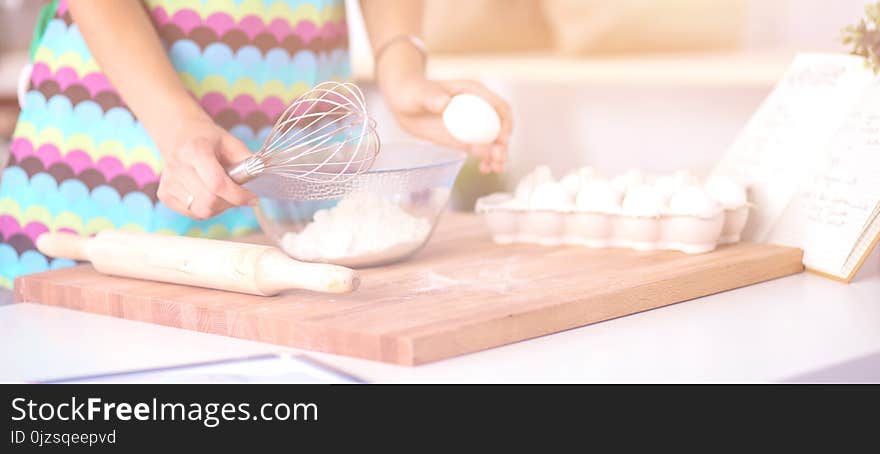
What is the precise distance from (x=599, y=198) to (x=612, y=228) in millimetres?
31

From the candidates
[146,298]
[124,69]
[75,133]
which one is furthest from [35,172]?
[146,298]

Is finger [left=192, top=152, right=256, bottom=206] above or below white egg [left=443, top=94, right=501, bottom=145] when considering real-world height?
below

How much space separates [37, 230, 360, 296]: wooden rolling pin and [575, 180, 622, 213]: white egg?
1.07 ft

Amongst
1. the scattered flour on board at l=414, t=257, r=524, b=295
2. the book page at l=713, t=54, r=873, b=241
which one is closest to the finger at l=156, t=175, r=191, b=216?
the scattered flour on board at l=414, t=257, r=524, b=295

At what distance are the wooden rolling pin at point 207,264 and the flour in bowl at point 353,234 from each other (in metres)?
0.10

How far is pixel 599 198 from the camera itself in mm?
1032

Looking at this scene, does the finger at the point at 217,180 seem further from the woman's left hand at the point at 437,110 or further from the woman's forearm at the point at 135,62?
the woman's left hand at the point at 437,110

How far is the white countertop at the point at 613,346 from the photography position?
677mm

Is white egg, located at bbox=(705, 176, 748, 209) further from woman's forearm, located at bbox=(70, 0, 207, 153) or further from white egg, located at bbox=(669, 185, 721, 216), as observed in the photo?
woman's forearm, located at bbox=(70, 0, 207, 153)

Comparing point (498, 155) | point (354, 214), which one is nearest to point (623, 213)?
point (498, 155)

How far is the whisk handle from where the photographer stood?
34.6 inches

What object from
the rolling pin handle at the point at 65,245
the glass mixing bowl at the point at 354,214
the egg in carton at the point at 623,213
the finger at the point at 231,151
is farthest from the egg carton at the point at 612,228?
the rolling pin handle at the point at 65,245
